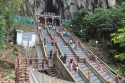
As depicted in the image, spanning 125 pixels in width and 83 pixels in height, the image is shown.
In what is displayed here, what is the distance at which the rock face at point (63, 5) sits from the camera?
36.7 metres

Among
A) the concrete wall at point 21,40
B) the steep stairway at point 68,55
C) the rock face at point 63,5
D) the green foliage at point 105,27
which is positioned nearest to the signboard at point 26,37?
the concrete wall at point 21,40

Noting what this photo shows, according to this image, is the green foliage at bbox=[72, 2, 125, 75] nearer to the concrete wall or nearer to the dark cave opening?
the concrete wall

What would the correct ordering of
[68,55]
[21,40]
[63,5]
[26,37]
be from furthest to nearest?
[63,5] → [21,40] → [26,37] → [68,55]

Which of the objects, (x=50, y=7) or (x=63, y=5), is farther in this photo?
(x=50, y=7)

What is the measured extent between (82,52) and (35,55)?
605cm

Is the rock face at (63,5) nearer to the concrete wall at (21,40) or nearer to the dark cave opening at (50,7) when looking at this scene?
the dark cave opening at (50,7)

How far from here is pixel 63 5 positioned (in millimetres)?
40281

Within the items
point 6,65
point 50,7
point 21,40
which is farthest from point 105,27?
point 50,7

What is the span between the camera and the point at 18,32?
75.5ft

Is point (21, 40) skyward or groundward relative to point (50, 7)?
groundward

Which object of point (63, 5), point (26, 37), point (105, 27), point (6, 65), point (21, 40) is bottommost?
point (6, 65)

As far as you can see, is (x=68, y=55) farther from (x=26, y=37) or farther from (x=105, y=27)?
(x=105, y=27)

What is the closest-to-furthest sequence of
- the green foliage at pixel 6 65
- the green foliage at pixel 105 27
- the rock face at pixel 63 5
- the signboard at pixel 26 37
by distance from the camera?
the green foliage at pixel 6 65 < the signboard at pixel 26 37 < the green foliage at pixel 105 27 < the rock face at pixel 63 5

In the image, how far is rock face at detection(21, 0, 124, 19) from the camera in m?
36.7
